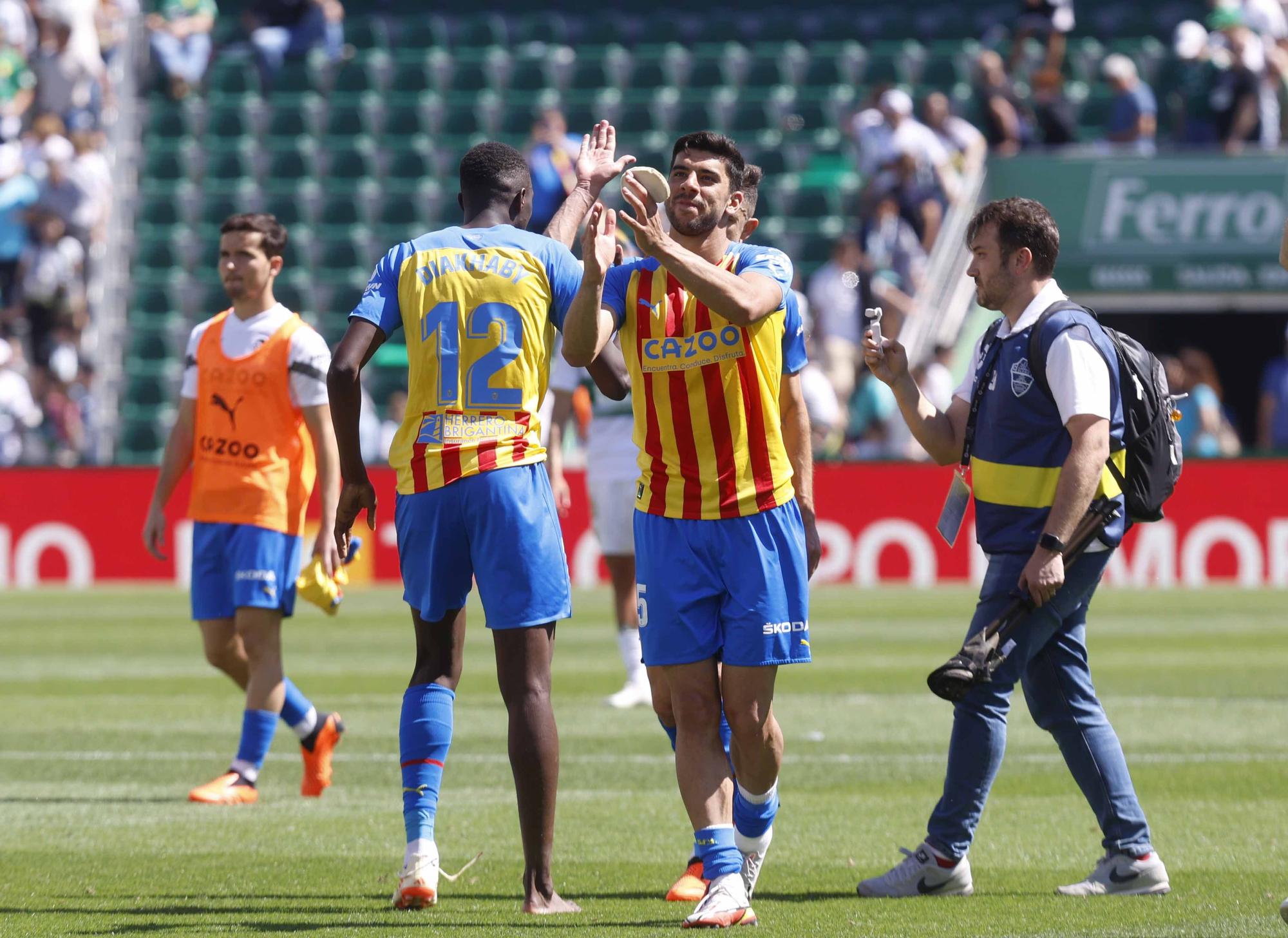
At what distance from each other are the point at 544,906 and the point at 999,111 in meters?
18.0

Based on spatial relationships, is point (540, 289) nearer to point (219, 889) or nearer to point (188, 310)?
point (219, 889)

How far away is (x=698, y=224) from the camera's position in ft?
18.7

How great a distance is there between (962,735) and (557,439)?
192 inches

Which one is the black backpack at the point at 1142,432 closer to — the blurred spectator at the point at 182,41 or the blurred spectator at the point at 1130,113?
the blurred spectator at the point at 1130,113

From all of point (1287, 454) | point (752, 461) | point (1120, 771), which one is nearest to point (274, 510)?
point (752, 461)

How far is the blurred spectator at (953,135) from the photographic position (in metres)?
22.5

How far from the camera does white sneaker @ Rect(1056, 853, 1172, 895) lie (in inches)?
240

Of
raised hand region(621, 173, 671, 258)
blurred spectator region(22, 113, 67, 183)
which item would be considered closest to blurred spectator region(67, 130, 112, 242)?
blurred spectator region(22, 113, 67, 183)

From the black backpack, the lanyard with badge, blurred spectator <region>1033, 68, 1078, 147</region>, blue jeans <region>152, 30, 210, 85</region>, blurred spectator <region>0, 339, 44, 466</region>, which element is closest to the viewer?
the black backpack

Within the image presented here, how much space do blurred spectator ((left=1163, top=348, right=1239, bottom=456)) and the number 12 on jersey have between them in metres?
15.4

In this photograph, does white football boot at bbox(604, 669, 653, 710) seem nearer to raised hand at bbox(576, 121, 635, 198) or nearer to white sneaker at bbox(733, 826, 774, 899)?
white sneaker at bbox(733, 826, 774, 899)

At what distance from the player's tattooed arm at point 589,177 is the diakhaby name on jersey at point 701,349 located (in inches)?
18.8

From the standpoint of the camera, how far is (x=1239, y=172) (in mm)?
22031

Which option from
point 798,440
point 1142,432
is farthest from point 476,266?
point 1142,432
